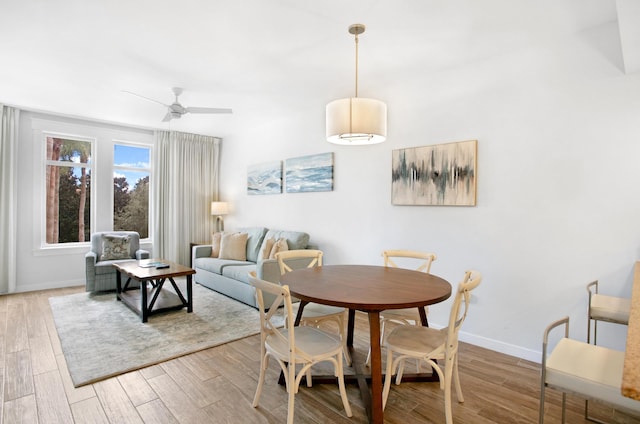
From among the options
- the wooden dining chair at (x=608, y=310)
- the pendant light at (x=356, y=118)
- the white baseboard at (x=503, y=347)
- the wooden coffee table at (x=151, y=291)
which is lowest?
the white baseboard at (x=503, y=347)

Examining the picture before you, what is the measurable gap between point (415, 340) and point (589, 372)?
33.4 inches

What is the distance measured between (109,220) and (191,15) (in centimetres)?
443

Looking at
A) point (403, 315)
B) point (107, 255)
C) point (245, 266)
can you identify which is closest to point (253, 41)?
point (403, 315)

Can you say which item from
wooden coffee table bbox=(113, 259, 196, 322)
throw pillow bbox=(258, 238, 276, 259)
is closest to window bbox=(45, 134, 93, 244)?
wooden coffee table bbox=(113, 259, 196, 322)

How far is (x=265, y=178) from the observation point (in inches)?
217

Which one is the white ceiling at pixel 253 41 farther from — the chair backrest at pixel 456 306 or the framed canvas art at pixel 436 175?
the chair backrest at pixel 456 306

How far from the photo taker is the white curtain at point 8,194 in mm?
4621

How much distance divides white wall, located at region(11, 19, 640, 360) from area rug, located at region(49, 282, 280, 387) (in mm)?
1734

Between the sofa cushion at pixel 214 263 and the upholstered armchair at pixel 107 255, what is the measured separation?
81cm

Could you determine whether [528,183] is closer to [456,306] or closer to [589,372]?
[456,306]

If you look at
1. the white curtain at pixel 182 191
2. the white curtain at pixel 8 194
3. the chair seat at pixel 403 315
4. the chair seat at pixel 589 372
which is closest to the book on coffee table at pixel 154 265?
the white curtain at pixel 182 191

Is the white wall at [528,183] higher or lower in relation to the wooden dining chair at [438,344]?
higher

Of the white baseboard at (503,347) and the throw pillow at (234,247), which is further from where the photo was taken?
the throw pillow at (234,247)

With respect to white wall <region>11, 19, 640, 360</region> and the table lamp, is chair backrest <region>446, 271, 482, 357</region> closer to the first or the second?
white wall <region>11, 19, 640, 360</region>
